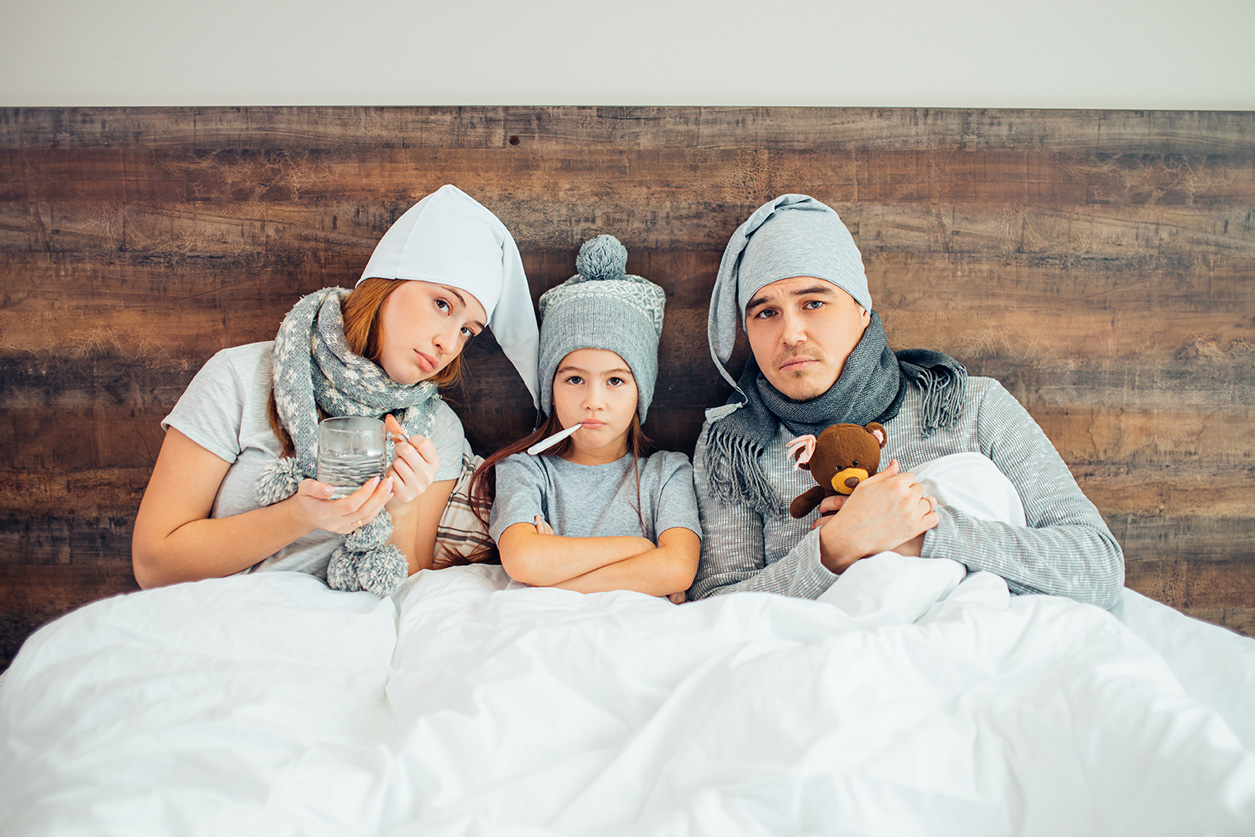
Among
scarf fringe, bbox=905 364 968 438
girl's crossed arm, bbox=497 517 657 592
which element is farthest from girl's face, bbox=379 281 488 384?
scarf fringe, bbox=905 364 968 438

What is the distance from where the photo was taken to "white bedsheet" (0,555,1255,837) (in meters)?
0.58

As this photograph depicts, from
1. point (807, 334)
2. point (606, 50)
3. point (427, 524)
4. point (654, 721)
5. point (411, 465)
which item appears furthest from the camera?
point (606, 50)

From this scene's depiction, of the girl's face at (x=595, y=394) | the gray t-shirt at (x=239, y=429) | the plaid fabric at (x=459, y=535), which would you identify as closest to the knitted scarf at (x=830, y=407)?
the girl's face at (x=595, y=394)

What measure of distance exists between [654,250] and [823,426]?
57 cm

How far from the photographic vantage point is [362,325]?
1182 mm

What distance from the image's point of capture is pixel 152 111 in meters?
1.43

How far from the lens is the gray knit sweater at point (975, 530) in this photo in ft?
3.27

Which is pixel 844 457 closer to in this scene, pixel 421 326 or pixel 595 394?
pixel 595 394

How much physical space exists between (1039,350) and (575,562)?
1206mm

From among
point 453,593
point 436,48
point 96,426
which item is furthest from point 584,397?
point 96,426

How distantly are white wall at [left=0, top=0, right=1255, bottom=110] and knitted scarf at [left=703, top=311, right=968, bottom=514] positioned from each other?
26.1 inches

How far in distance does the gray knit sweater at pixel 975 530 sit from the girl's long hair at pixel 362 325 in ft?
2.27

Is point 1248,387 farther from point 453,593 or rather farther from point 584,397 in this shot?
point 453,593

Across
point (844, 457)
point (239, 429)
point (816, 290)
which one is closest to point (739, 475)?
point (844, 457)
